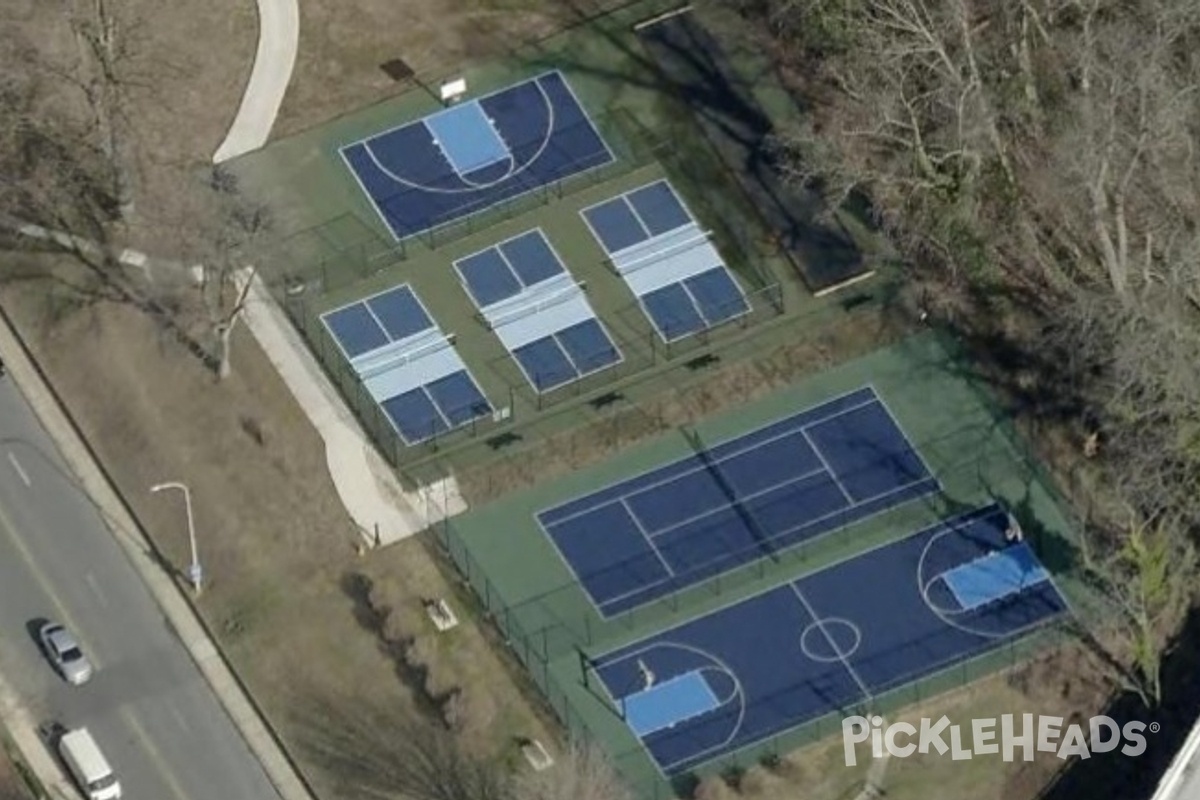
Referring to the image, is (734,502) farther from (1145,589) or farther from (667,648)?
(1145,589)

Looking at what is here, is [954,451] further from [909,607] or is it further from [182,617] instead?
[182,617]

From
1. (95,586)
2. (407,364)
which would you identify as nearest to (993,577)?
(407,364)

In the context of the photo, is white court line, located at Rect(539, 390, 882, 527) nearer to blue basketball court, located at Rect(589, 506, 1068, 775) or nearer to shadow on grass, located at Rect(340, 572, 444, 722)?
blue basketball court, located at Rect(589, 506, 1068, 775)

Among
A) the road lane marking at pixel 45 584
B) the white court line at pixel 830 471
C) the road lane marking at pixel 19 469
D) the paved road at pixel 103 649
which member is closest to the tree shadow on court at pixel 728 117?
the white court line at pixel 830 471

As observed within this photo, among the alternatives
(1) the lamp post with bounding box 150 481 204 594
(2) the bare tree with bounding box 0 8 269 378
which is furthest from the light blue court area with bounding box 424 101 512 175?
(1) the lamp post with bounding box 150 481 204 594

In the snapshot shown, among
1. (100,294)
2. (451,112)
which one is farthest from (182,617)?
(451,112)
